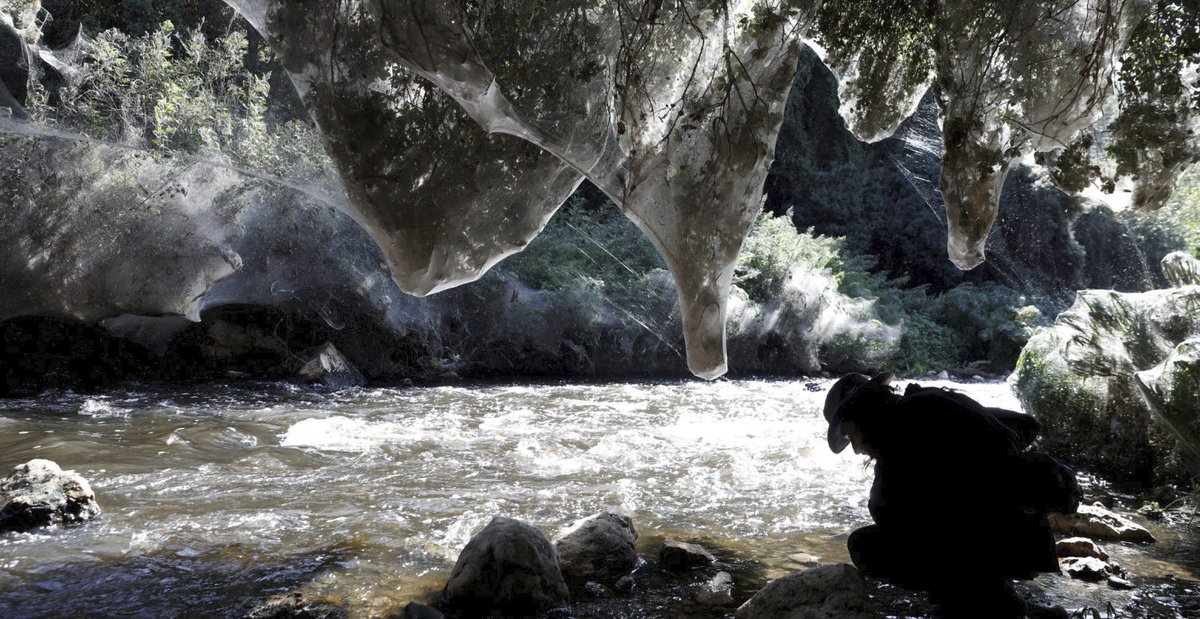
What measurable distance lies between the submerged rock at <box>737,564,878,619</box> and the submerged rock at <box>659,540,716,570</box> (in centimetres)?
78

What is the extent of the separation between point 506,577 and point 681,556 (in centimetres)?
116

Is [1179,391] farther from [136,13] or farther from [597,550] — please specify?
[136,13]

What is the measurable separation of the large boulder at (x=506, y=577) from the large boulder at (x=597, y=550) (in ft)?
0.85

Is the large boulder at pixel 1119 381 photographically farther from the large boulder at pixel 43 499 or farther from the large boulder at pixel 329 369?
the large boulder at pixel 329 369

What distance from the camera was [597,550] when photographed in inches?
165

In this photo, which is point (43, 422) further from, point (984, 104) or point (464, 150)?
point (984, 104)

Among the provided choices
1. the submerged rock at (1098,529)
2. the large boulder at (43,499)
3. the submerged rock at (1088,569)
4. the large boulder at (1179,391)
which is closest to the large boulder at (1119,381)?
the large boulder at (1179,391)

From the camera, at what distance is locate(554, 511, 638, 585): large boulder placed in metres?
4.09

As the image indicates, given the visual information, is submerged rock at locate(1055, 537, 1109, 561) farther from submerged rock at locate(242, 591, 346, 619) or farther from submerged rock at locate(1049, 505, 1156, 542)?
submerged rock at locate(242, 591, 346, 619)

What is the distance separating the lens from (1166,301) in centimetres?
589

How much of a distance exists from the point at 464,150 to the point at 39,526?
373 cm

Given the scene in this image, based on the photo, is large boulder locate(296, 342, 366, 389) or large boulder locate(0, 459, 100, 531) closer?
large boulder locate(0, 459, 100, 531)

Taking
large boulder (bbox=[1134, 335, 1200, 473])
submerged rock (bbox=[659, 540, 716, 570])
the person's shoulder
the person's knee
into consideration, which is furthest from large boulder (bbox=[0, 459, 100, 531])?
large boulder (bbox=[1134, 335, 1200, 473])

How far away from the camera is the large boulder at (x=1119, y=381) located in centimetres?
518
